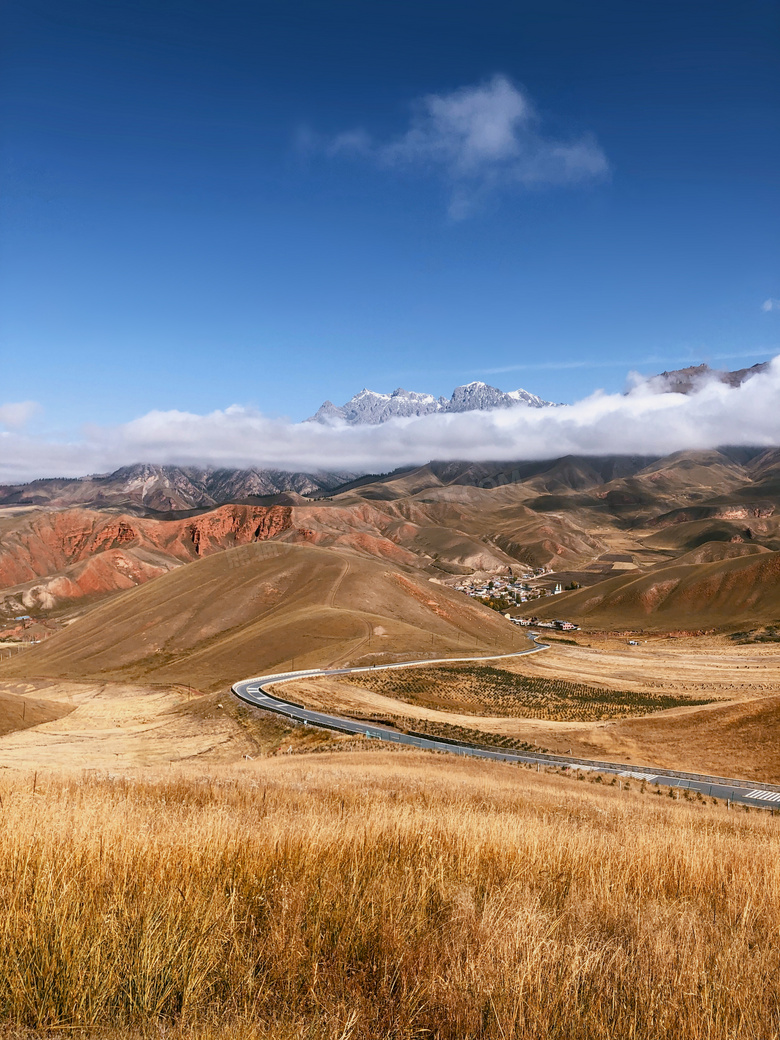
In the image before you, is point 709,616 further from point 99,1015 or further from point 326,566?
point 99,1015

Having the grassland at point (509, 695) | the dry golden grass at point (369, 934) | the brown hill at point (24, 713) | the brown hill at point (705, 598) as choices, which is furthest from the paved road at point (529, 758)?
the brown hill at point (705, 598)

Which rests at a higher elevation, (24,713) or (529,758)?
(529,758)

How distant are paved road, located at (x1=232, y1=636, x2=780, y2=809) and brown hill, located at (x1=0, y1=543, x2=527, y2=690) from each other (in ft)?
75.0

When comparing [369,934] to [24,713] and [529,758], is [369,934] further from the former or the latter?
[24,713]

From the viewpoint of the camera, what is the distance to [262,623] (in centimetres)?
11600

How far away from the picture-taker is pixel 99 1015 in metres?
3.64

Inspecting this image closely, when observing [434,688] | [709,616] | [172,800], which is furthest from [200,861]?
[709,616]

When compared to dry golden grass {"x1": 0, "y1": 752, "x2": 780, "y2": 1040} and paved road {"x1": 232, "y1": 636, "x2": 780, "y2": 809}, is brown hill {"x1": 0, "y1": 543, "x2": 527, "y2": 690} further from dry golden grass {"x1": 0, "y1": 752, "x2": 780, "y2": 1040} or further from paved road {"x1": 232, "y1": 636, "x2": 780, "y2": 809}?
dry golden grass {"x1": 0, "y1": 752, "x2": 780, "y2": 1040}

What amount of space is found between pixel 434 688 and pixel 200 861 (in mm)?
76028

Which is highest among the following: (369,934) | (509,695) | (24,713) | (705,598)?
(369,934)

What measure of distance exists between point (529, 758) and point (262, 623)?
262 ft

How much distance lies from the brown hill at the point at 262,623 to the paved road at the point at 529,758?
2287 cm

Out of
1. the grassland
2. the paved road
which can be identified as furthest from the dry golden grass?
the grassland

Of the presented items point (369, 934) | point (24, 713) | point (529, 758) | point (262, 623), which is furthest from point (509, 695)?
point (369, 934)
